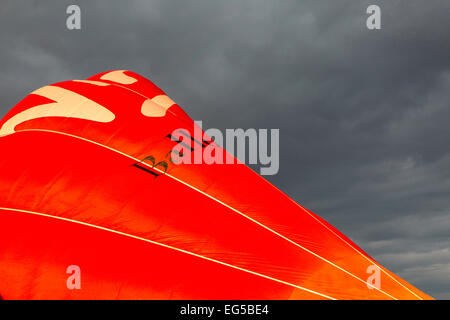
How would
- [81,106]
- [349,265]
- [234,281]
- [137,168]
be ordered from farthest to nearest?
[81,106] < [137,168] < [349,265] < [234,281]

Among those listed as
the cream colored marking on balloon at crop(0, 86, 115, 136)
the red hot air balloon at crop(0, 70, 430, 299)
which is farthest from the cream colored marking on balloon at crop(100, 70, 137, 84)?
the red hot air balloon at crop(0, 70, 430, 299)

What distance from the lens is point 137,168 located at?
29.4 feet

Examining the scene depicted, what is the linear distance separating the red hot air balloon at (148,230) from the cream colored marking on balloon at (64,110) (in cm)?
25

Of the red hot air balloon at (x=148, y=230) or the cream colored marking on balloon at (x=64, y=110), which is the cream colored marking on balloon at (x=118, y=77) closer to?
the cream colored marking on balloon at (x=64, y=110)

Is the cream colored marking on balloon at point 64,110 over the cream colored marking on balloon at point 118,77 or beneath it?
beneath

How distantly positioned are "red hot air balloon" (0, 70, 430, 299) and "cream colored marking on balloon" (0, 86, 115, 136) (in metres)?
0.25

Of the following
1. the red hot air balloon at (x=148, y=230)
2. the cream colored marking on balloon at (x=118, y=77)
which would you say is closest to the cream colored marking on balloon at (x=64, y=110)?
the red hot air balloon at (x=148, y=230)

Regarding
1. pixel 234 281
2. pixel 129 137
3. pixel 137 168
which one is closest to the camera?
pixel 234 281

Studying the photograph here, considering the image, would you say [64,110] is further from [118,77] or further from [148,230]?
[148,230]

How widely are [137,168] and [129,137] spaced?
105cm

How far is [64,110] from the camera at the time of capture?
34.9 feet

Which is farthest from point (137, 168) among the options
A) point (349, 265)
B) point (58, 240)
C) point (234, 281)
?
point (349, 265)

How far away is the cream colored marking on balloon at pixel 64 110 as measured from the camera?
34.0ft
